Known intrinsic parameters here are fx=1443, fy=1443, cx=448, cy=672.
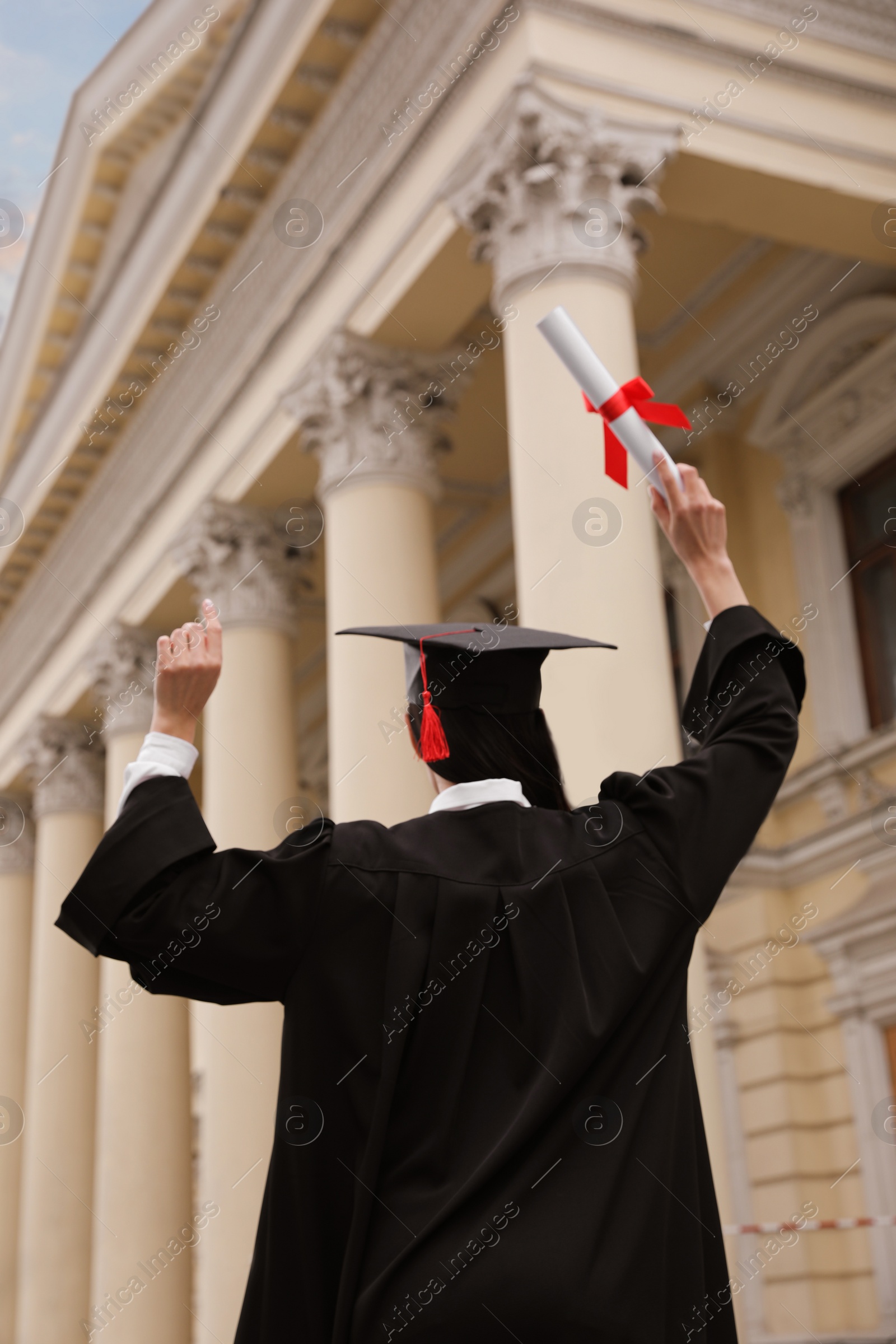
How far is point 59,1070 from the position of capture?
59.7 feet

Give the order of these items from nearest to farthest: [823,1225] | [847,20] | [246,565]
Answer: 1. [847,20]
2. [823,1225]
3. [246,565]

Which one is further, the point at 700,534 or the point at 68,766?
the point at 68,766

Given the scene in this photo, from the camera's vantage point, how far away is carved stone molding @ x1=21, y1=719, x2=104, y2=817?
19.2m

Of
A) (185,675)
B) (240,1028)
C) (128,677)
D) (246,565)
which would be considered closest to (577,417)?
(185,675)

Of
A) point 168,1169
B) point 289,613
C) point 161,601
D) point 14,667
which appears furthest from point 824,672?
point 14,667

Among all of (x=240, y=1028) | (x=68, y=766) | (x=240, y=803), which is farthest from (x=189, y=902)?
(x=68, y=766)

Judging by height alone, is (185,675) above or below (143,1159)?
above

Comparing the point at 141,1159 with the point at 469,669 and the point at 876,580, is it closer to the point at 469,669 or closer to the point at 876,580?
the point at 876,580

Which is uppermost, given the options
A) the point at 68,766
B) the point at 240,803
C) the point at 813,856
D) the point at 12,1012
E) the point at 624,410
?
the point at 68,766

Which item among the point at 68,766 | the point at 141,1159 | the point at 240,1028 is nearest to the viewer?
the point at 240,1028

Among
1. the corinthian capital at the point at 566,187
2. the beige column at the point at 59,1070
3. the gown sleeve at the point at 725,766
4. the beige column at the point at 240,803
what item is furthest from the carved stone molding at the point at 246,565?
the gown sleeve at the point at 725,766

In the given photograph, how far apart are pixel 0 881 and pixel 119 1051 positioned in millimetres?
Result: 6897

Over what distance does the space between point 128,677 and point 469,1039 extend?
1463 centimetres

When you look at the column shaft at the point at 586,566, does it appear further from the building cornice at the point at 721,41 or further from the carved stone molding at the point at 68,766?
the carved stone molding at the point at 68,766
